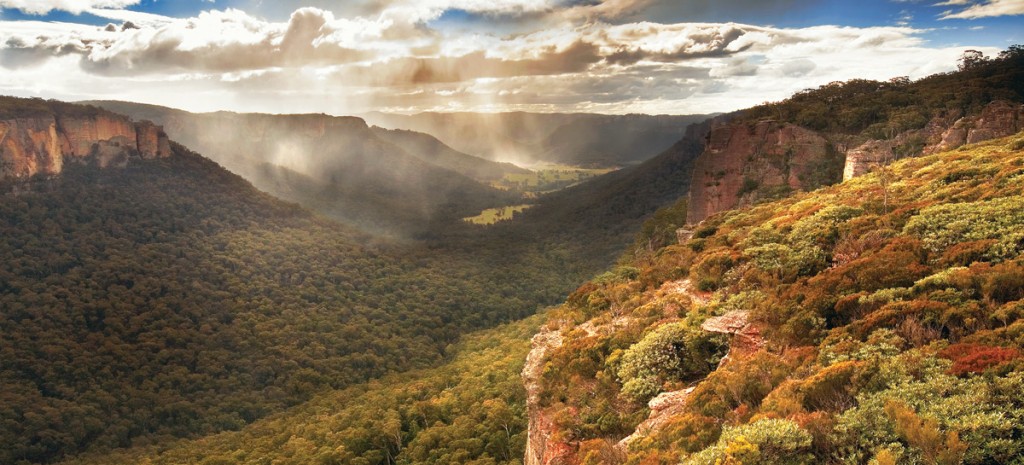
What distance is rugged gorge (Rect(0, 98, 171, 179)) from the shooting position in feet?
259

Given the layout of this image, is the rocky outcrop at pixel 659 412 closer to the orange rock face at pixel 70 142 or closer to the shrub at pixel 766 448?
the shrub at pixel 766 448

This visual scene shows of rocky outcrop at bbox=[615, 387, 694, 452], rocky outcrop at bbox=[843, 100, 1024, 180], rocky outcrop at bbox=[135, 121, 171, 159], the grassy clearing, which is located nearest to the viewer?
rocky outcrop at bbox=[615, 387, 694, 452]

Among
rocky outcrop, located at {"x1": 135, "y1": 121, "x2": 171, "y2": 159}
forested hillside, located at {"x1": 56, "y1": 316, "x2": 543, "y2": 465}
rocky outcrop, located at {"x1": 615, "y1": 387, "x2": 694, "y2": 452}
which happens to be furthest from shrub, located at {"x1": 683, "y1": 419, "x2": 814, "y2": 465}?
rocky outcrop, located at {"x1": 135, "y1": 121, "x2": 171, "y2": 159}

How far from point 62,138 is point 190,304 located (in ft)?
151

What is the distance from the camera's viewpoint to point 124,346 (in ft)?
198

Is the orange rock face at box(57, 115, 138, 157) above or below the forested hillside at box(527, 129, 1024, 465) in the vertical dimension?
above

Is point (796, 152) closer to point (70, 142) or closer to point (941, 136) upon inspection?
point (941, 136)

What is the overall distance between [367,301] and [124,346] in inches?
1248

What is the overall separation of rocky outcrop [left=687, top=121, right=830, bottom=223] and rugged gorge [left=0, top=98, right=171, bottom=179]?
9611cm

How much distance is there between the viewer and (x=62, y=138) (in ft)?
292

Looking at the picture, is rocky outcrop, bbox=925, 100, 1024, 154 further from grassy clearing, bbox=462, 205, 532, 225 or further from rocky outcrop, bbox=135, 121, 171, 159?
grassy clearing, bbox=462, 205, 532, 225

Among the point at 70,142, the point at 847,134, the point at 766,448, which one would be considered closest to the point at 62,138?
the point at 70,142

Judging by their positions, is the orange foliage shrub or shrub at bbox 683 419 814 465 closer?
shrub at bbox 683 419 814 465

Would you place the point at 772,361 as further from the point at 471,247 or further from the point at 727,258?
the point at 471,247
